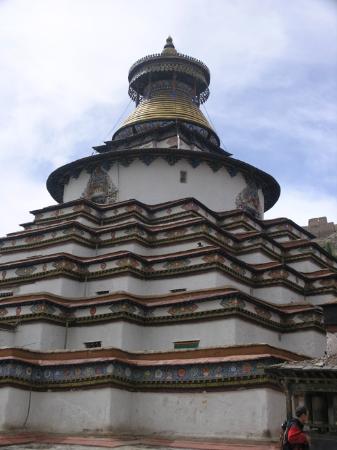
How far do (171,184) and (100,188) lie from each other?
113 inches

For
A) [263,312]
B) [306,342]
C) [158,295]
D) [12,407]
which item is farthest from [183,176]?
[12,407]

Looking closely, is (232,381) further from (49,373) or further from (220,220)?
(220,220)

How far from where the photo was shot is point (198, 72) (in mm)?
27031

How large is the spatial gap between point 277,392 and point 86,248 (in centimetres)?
891

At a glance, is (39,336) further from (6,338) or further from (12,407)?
(12,407)

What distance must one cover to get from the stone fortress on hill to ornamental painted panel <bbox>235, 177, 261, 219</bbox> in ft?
0.29

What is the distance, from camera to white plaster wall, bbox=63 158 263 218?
69.1 ft

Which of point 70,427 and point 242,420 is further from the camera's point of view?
point 70,427

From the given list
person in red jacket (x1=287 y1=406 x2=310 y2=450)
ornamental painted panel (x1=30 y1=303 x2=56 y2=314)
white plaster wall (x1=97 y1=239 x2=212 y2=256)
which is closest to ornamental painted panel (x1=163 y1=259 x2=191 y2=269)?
white plaster wall (x1=97 y1=239 x2=212 y2=256)

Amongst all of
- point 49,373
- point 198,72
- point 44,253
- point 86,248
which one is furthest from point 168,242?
point 198,72

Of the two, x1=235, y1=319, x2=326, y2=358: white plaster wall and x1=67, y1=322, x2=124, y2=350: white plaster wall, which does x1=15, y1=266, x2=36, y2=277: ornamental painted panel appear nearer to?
x1=67, y1=322, x2=124, y2=350: white plaster wall

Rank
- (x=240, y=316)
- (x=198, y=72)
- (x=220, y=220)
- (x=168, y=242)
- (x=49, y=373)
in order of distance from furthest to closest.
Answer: (x=198, y=72) → (x=220, y=220) → (x=168, y=242) → (x=240, y=316) → (x=49, y=373)

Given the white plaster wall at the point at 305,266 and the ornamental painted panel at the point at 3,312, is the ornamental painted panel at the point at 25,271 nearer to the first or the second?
the ornamental painted panel at the point at 3,312

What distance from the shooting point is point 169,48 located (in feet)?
91.9
